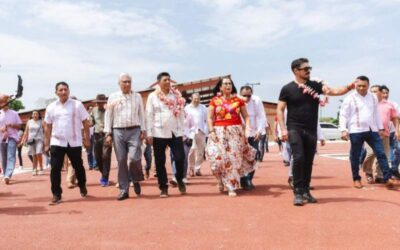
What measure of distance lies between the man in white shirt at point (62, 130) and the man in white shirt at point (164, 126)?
1193 millimetres

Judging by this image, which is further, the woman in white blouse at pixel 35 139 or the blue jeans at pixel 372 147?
the woman in white blouse at pixel 35 139

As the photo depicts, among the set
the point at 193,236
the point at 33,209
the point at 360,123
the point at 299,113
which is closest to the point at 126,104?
the point at 33,209

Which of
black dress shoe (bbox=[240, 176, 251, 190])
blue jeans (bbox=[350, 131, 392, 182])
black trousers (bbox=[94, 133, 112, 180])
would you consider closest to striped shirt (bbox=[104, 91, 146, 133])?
black trousers (bbox=[94, 133, 112, 180])

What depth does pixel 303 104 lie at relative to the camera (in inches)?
233

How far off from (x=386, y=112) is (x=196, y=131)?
4.00 metres

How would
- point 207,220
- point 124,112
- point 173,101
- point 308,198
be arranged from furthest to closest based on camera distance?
point 173,101, point 124,112, point 308,198, point 207,220

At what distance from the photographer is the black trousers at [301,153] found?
231 inches

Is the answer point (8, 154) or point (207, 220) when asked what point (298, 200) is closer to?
point (207, 220)

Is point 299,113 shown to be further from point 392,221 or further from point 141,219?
point 141,219

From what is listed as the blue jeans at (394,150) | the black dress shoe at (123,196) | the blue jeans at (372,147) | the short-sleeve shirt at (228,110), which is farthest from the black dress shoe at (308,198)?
the blue jeans at (394,150)

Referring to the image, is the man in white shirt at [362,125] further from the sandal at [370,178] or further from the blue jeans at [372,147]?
the sandal at [370,178]

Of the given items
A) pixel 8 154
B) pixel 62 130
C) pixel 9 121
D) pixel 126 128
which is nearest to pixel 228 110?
pixel 126 128

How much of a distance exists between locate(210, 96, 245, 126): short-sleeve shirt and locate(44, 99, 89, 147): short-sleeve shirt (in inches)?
91.0

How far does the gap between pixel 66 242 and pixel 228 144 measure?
3368 mm
